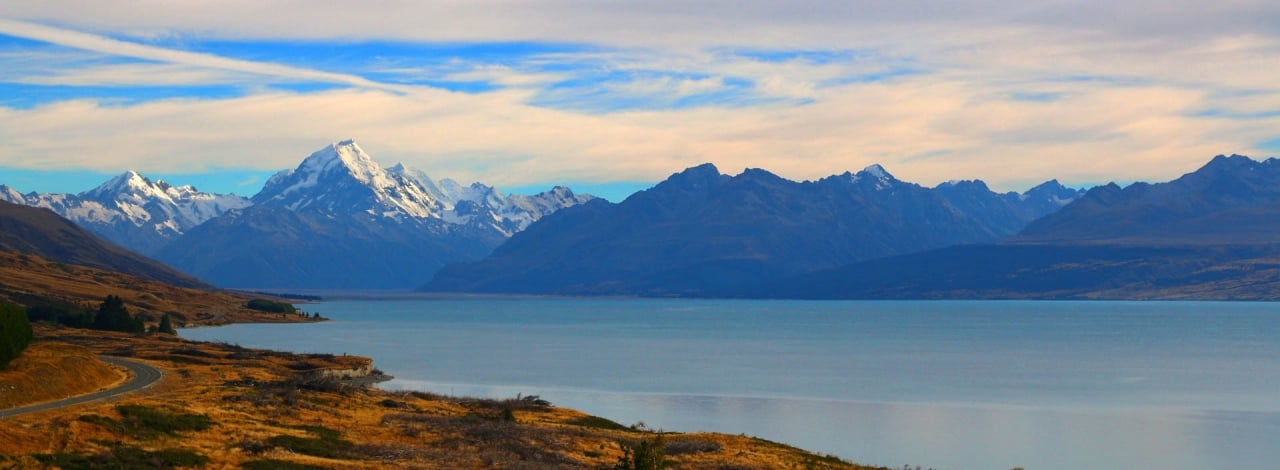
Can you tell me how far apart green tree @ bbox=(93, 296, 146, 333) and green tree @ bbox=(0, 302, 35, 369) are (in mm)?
91433

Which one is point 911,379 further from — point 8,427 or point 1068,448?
point 8,427

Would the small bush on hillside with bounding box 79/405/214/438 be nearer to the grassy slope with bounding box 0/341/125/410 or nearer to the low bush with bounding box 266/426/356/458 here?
the low bush with bounding box 266/426/356/458

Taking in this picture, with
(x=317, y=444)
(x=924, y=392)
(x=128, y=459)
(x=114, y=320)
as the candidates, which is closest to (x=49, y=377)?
(x=317, y=444)

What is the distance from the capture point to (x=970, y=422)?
3767 inches

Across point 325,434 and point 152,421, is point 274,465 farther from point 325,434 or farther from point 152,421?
point 325,434

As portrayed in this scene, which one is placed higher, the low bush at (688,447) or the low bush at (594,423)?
the low bush at (688,447)

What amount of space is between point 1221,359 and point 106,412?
5755 inches

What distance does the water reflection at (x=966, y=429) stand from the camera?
257 feet

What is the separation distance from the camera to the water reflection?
257 ft

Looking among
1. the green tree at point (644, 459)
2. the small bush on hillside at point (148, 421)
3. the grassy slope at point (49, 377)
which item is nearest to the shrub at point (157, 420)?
the small bush on hillside at point (148, 421)

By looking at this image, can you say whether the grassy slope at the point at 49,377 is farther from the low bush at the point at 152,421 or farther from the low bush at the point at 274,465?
the low bush at the point at 274,465

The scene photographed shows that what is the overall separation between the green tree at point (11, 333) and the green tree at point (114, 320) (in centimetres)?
9143

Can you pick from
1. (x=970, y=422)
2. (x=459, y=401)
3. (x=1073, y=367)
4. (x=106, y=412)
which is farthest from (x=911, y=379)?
(x=106, y=412)

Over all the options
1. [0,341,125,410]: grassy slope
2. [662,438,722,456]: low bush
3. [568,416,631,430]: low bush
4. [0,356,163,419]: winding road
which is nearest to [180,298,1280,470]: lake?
[568,416,631,430]: low bush
